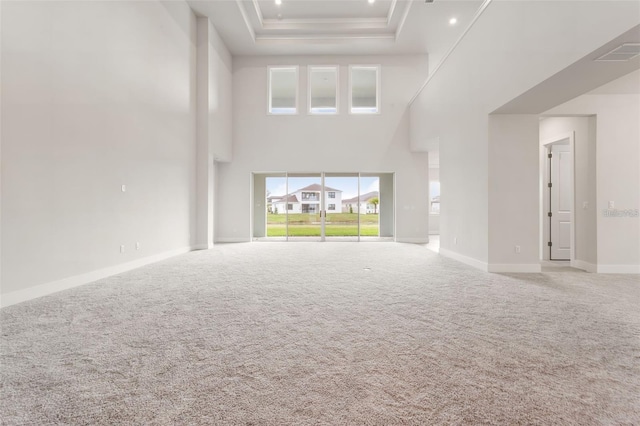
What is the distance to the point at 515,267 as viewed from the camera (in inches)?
206

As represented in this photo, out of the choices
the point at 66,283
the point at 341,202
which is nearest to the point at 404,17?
the point at 341,202

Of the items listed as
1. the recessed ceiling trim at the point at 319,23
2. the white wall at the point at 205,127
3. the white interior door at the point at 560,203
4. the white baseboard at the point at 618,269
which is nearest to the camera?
the white baseboard at the point at 618,269

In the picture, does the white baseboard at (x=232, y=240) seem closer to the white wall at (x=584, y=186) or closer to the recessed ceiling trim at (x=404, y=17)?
the recessed ceiling trim at (x=404, y=17)

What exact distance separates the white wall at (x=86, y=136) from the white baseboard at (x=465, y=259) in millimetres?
6932

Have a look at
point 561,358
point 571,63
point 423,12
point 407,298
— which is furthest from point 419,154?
point 561,358

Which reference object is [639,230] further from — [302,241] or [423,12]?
[302,241]

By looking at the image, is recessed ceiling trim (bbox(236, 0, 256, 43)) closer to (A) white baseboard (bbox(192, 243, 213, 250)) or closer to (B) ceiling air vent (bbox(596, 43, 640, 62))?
(A) white baseboard (bbox(192, 243, 213, 250))

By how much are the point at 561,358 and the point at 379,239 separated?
8.47 metres

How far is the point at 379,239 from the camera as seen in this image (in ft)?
34.9

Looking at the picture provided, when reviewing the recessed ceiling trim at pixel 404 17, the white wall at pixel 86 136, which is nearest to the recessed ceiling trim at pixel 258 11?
the white wall at pixel 86 136

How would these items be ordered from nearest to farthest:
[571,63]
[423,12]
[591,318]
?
[591,318] < [571,63] < [423,12]

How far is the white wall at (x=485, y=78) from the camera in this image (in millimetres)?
3257

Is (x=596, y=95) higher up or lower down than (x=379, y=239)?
higher up

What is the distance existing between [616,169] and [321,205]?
7.60m
